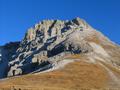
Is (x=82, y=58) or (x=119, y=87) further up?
(x=82, y=58)

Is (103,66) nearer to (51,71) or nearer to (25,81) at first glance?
(51,71)

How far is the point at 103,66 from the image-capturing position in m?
180

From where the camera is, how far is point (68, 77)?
154500 millimetres

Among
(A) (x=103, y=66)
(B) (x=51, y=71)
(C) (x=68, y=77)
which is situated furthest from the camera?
(A) (x=103, y=66)

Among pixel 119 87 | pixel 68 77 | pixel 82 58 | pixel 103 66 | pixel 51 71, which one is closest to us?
pixel 119 87

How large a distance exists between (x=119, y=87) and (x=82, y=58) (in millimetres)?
56989

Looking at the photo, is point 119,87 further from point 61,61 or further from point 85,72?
point 61,61

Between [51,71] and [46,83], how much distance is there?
898 inches

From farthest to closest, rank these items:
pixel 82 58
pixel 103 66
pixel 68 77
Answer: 1. pixel 82 58
2. pixel 103 66
3. pixel 68 77

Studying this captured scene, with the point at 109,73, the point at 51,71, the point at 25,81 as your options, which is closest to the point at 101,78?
the point at 109,73

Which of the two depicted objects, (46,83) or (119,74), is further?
(119,74)

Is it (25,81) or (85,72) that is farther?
(85,72)

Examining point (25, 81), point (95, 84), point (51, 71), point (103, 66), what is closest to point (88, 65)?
point (103, 66)

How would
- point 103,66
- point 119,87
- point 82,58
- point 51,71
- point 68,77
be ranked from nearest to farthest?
point 119,87, point 68,77, point 51,71, point 103,66, point 82,58
